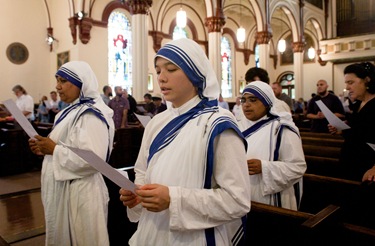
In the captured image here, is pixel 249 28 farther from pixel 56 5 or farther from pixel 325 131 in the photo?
pixel 325 131

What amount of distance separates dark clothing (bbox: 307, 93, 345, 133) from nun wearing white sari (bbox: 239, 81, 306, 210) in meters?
3.18

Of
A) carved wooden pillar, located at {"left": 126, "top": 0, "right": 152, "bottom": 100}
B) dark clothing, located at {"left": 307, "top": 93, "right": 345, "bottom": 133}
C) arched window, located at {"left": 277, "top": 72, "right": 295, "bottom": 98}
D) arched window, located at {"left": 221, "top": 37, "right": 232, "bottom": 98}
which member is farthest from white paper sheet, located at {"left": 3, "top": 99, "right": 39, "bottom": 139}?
arched window, located at {"left": 277, "top": 72, "right": 295, "bottom": 98}

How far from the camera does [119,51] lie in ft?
42.8

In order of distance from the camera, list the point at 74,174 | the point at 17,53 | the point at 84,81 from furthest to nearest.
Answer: the point at 17,53 < the point at 84,81 < the point at 74,174

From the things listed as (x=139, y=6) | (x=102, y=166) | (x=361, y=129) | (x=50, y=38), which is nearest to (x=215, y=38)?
(x=139, y=6)

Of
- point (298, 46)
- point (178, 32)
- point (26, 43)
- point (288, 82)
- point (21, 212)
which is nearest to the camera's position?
point (21, 212)

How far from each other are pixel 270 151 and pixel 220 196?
43.2 inches

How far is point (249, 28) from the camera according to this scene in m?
19.7

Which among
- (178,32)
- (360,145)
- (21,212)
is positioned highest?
(178,32)

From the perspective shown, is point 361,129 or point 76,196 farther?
point 361,129

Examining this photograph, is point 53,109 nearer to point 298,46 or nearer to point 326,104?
point 326,104

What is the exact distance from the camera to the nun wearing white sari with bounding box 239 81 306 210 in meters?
2.19

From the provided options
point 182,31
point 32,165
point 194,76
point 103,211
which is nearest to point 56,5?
point 182,31

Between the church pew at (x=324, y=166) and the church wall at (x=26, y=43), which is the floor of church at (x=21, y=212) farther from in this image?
the church wall at (x=26, y=43)
